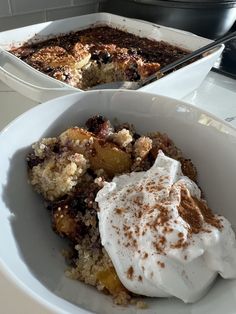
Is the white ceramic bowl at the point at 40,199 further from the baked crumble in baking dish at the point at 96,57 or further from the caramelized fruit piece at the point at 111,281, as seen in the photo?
the baked crumble in baking dish at the point at 96,57

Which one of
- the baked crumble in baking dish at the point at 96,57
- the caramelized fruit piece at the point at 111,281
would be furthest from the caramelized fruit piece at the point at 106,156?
the baked crumble in baking dish at the point at 96,57

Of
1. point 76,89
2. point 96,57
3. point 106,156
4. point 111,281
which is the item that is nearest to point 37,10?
point 96,57

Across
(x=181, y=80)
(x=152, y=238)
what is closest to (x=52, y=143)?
(x=152, y=238)

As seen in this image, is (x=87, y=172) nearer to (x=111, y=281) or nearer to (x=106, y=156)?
(x=106, y=156)

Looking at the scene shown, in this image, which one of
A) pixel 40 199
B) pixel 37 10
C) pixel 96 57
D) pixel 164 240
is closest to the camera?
pixel 164 240

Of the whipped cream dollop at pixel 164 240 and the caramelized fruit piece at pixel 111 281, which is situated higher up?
the whipped cream dollop at pixel 164 240

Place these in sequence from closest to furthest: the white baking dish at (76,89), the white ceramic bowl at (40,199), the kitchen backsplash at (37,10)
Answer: the white ceramic bowl at (40,199) < the white baking dish at (76,89) < the kitchen backsplash at (37,10)
